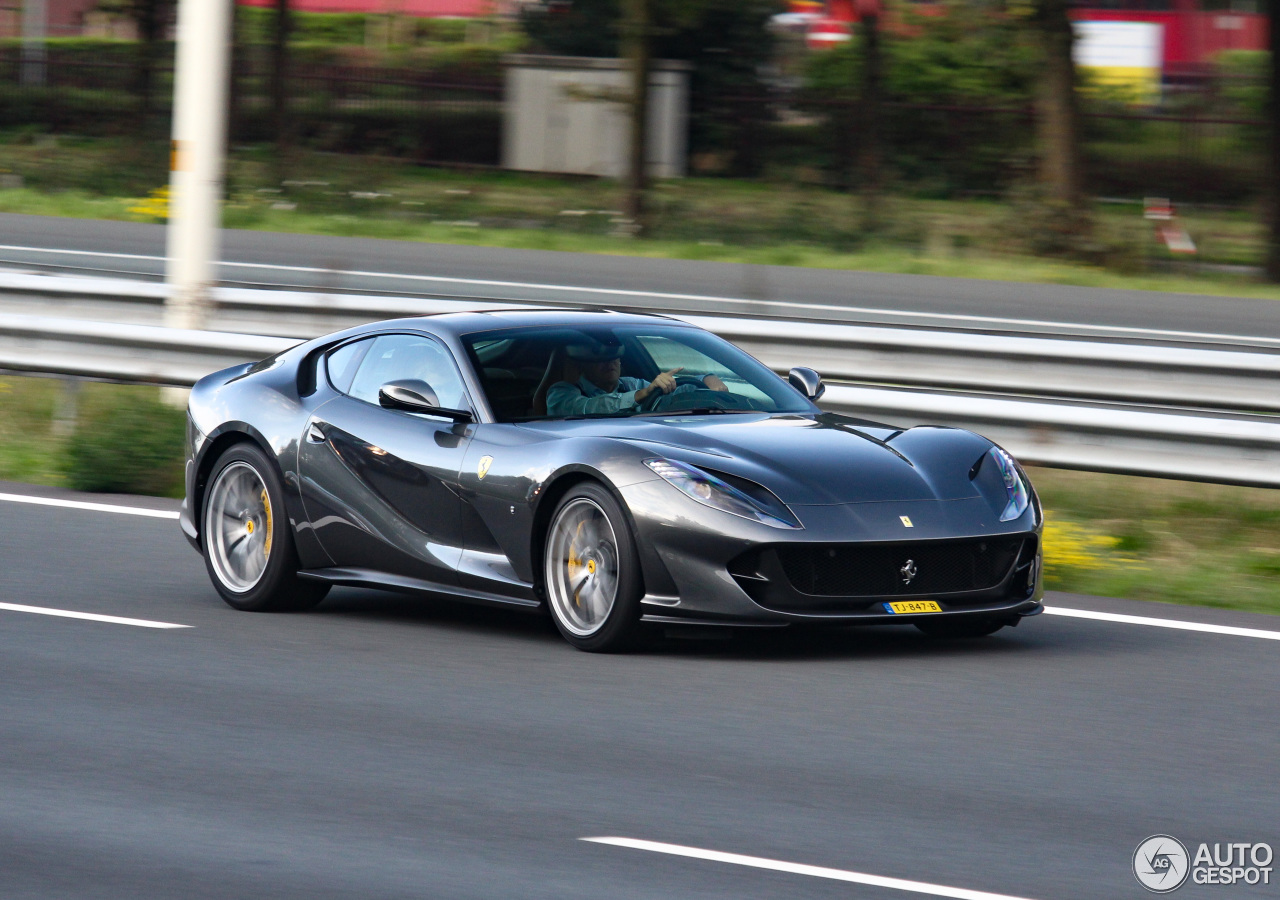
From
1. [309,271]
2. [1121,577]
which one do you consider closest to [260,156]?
[309,271]

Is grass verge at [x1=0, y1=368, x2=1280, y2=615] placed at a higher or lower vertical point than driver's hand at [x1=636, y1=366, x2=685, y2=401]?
lower

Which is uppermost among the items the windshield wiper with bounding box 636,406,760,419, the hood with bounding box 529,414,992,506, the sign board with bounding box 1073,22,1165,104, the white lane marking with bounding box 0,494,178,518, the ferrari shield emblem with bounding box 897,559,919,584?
the sign board with bounding box 1073,22,1165,104

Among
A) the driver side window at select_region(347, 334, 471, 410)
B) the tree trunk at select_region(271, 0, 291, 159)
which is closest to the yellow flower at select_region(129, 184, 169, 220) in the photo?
the tree trunk at select_region(271, 0, 291, 159)

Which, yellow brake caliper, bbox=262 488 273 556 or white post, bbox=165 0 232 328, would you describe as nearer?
yellow brake caliper, bbox=262 488 273 556

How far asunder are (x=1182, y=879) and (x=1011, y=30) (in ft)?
74.6

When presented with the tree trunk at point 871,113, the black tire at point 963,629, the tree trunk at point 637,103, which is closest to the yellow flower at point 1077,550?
the black tire at point 963,629

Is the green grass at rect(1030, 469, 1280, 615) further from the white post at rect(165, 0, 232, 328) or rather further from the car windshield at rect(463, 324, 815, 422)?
the white post at rect(165, 0, 232, 328)

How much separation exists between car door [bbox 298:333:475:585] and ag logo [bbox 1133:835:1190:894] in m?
3.43

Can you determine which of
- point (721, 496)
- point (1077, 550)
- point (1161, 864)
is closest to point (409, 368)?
point (721, 496)

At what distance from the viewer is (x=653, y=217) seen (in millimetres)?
27859

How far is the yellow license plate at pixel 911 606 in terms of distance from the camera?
23.7ft

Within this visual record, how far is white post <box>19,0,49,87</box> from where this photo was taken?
3791cm

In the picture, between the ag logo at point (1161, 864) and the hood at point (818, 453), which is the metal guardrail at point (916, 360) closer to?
the hood at point (818, 453)

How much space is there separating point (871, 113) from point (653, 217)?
496cm
